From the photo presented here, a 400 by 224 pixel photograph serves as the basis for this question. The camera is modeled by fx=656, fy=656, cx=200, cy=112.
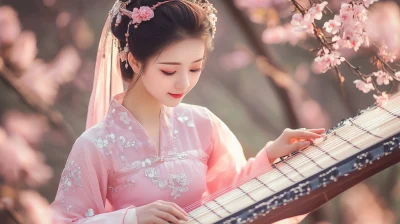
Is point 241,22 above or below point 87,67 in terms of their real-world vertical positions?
above

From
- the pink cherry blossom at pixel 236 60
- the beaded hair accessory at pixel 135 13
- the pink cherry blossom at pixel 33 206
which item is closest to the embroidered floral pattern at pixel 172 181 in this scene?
the beaded hair accessory at pixel 135 13

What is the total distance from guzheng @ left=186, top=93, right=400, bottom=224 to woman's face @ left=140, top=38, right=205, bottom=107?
33 centimetres

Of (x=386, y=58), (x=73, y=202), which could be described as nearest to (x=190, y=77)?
(x=73, y=202)

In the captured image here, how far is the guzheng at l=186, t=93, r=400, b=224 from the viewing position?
1648 mm

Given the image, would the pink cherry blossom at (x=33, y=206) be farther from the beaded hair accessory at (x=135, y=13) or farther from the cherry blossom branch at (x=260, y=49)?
the beaded hair accessory at (x=135, y=13)

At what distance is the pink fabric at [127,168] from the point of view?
6.24 feet

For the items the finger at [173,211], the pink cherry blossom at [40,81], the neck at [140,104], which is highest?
the neck at [140,104]

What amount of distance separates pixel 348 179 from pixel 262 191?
0.74 ft

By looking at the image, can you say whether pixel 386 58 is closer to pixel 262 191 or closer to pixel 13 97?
pixel 262 191

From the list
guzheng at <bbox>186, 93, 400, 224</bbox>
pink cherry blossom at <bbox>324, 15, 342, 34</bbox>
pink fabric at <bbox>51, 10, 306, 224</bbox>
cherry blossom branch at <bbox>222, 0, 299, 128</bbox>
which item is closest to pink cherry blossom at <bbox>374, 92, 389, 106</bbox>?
guzheng at <bbox>186, 93, 400, 224</bbox>

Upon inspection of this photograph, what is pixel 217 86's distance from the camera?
13.4ft

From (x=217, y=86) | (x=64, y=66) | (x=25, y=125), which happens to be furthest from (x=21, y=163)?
(x=217, y=86)

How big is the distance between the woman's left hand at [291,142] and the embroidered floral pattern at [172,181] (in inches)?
10.9

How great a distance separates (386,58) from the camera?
2170 mm
